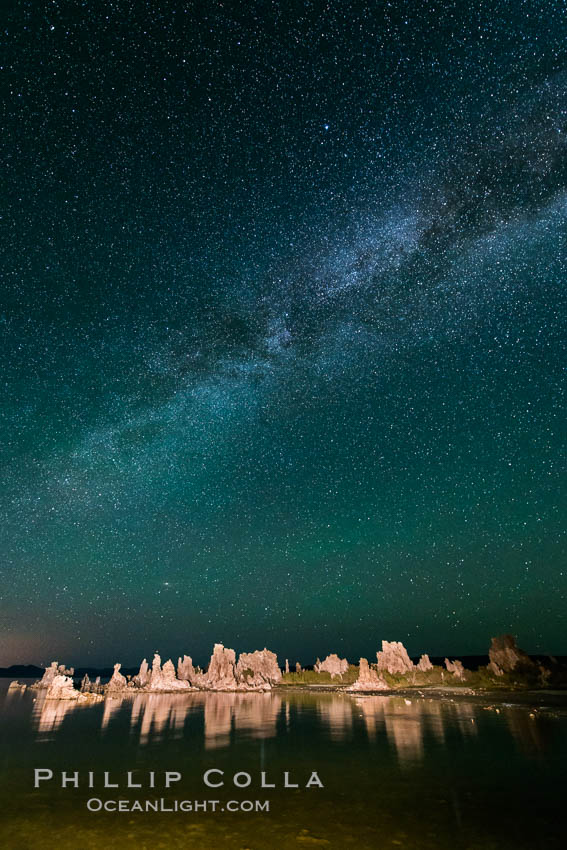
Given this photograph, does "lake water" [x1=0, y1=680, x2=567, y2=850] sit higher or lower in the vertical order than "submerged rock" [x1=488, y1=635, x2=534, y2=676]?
lower

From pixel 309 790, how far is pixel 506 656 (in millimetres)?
183478

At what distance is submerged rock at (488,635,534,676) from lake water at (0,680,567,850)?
130907mm

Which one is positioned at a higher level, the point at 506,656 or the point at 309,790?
the point at 506,656

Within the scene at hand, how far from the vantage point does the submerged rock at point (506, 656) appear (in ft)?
545

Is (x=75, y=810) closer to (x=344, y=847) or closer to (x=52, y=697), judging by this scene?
(x=344, y=847)

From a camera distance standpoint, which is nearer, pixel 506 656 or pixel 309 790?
pixel 309 790

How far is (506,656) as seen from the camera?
172m

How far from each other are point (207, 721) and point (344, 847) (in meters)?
66.3

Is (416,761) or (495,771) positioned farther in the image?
(416,761)

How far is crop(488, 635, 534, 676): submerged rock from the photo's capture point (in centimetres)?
16625

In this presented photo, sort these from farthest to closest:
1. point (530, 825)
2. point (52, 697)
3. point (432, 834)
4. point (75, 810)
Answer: point (52, 697) < point (75, 810) < point (530, 825) < point (432, 834)

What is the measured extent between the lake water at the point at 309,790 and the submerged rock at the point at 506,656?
131 metres

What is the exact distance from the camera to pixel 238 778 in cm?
3141

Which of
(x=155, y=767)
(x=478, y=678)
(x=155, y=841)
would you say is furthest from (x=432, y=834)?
(x=478, y=678)
